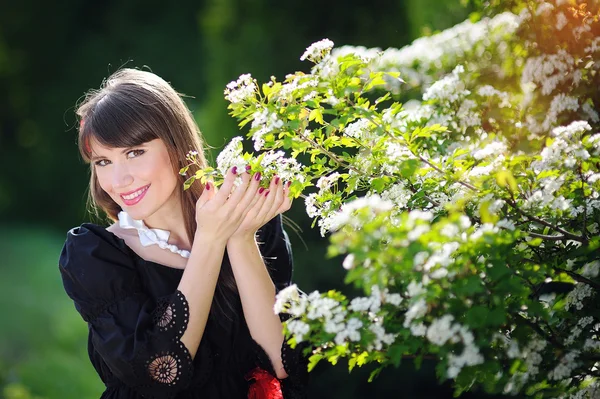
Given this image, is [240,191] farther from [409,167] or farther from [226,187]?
[409,167]

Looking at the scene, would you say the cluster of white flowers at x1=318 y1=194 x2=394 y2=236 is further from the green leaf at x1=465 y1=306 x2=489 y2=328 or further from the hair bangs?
the hair bangs

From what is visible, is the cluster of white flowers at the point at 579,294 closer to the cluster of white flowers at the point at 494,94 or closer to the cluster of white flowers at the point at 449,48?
the cluster of white flowers at the point at 494,94

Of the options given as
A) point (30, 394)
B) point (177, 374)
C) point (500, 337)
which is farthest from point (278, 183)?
point (30, 394)

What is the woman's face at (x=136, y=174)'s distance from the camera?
2.07m

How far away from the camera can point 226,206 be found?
194 centimetres

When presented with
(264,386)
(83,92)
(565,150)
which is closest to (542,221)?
(565,150)

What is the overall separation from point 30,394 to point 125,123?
3995 millimetres

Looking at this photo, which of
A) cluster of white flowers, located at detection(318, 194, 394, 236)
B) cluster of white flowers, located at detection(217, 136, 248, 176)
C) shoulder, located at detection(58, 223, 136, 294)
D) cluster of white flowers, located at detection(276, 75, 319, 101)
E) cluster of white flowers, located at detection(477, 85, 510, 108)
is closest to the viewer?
cluster of white flowers, located at detection(318, 194, 394, 236)

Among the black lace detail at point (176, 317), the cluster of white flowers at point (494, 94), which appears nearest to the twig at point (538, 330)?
the black lace detail at point (176, 317)

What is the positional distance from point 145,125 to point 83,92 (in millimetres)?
4096

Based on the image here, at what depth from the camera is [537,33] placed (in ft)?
7.57

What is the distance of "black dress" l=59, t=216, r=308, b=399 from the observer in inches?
76.5

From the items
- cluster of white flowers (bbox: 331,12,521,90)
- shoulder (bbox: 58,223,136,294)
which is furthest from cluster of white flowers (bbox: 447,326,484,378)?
cluster of white flowers (bbox: 331,12,521,90)

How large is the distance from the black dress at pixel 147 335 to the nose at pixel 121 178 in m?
0.16
